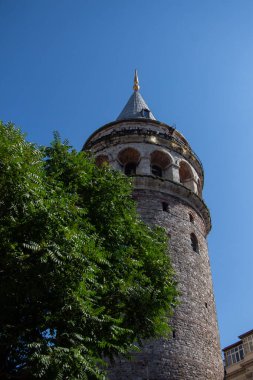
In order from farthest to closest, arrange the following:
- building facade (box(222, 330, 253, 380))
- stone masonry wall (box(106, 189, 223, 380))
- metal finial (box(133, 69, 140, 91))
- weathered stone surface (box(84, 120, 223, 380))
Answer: metal finial (box(133, 69, 140, 91))
building facade (box(222, 330, 253, 380))
weathered stone surface (box(84, 120, 223, 380))
stone masonry wall (box(106, 189, 223, 380))

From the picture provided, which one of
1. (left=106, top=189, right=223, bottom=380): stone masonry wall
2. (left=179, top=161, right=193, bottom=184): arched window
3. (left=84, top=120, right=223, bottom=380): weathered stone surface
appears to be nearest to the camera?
(left=106, top=189, right=223, bottom=380): stone masonry wall

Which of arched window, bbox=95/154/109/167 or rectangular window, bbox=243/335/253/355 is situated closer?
rectangular window, bbox=243/335/253/355

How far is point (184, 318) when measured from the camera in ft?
59.0

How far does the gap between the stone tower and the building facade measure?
2001 mm

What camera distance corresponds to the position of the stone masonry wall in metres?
16.3

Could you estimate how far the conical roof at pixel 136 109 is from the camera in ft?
90.5

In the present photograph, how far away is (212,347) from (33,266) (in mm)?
12033

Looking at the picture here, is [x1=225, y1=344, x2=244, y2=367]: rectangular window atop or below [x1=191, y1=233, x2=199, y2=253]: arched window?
below

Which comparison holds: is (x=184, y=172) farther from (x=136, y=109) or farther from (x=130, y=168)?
(x=136, y=109)

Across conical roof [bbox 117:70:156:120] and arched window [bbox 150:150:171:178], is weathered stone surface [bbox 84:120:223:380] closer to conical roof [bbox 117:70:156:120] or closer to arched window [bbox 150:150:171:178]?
arched window [bbox 150:150:171:178]

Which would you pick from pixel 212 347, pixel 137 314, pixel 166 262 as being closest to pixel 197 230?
pixel 212 347

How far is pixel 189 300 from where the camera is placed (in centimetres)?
1866

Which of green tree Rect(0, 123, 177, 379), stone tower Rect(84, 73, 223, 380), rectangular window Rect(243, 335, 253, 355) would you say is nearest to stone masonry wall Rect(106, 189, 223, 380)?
stone tower Rect(84, 73, 223, 380)

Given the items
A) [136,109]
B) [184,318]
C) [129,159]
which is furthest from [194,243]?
[136,109]
